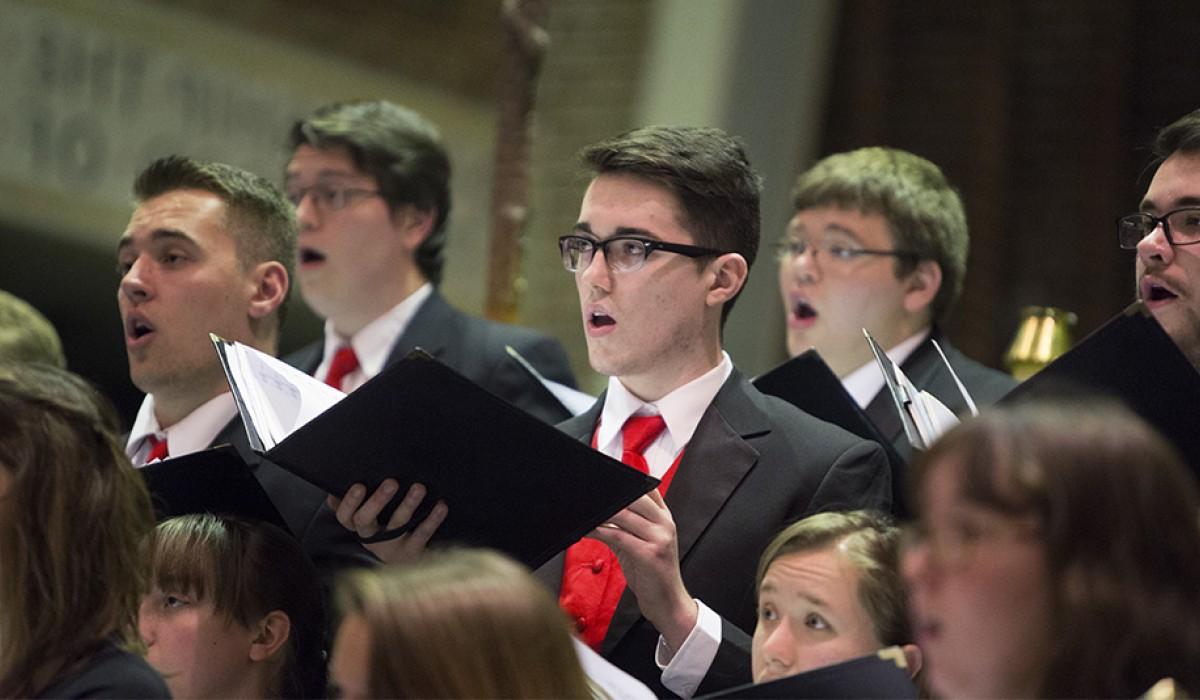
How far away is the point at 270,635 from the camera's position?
9.21 ft

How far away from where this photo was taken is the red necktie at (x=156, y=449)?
3402mm

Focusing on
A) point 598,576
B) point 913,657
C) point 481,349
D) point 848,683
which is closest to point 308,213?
point 481,349

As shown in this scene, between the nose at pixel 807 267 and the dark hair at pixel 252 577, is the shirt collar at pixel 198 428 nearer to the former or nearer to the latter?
the dark hair at pixel 252 577

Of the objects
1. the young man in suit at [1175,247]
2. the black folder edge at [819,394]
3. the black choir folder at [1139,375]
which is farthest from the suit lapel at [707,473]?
the young man in suit at [1175,247]

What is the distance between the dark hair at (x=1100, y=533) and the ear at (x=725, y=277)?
4.53 feet

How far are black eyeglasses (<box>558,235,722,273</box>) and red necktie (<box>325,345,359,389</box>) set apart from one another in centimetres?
124

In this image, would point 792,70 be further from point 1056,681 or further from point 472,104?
point 1056,681

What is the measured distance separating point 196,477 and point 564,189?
418 centimetres

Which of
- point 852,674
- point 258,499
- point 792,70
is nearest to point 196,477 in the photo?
point 258,499

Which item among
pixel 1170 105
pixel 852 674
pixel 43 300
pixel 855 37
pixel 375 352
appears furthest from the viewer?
pixel 43 300

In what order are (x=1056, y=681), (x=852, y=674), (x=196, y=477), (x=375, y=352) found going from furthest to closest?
(x=375, y=352) → (x=196, y=477) → (x=852, y=674) → (x=1056, y=681)

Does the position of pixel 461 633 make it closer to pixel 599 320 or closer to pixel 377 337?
pixel 599 320

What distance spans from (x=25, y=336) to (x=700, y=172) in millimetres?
1736

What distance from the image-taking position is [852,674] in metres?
2.02
